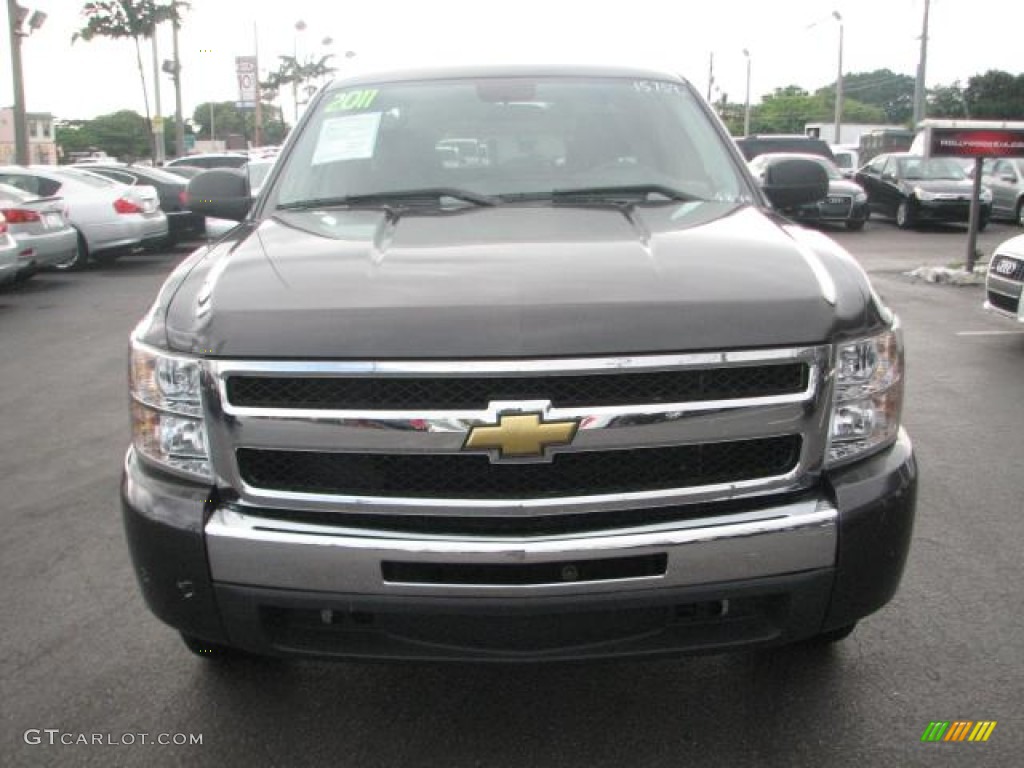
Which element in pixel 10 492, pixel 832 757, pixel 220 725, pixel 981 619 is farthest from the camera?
pixel 10 492

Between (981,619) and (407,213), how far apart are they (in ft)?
7.49

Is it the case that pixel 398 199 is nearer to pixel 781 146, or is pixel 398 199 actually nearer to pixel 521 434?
pixel 521 434

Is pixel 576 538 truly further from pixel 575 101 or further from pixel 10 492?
pixel 10 492

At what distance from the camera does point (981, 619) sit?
343 centimetres

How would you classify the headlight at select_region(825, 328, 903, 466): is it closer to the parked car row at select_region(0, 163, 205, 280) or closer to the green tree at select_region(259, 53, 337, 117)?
the parked car row at select_region(0, 163, 205, 280)

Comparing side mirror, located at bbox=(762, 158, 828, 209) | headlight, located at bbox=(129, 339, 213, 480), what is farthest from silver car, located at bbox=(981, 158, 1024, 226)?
headlight, located at bbox=(129, 339, 213, 480)

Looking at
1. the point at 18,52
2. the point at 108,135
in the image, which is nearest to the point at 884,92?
the point at 108,135

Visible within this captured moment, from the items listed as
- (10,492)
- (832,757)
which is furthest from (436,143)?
(10,492)

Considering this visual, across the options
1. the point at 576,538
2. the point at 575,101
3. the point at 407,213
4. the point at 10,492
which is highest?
the point at 575,101

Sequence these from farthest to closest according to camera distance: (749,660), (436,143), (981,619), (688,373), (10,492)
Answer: (10,492), (436,143), (981,619), (749,660), (688,373)

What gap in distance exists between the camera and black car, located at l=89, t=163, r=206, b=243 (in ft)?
57.6

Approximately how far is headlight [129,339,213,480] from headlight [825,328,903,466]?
1.48m

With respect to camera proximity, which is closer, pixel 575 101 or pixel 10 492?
pixel 575 101

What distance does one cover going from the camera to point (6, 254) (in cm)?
1132
